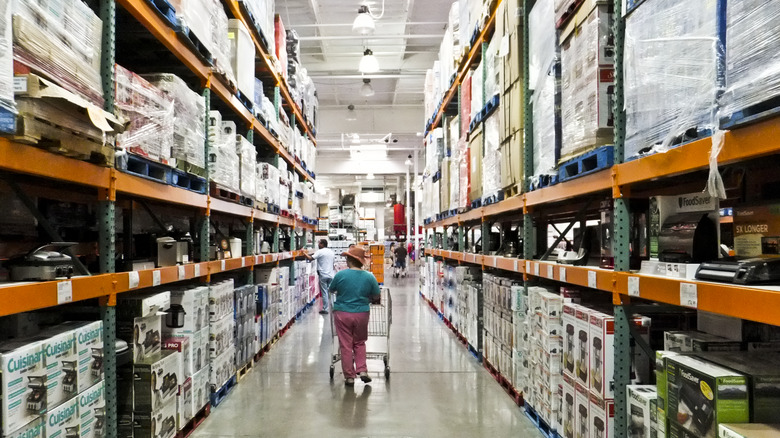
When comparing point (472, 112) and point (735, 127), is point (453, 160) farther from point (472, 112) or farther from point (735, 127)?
point (735, 127)

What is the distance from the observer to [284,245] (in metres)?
10.5

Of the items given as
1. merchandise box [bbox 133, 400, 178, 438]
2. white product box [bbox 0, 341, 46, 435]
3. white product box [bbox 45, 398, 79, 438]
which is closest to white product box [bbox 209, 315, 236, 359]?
merchandise box [bbox 133, 400, 178, 438]

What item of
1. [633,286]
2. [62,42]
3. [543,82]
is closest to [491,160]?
[543,82]

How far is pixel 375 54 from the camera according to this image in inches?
554

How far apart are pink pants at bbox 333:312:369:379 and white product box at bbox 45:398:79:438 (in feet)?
11.2

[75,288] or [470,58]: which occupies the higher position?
[470,58]

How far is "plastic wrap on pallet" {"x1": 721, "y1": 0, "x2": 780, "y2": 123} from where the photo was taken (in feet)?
5.81

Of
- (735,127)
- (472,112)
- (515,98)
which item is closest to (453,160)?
(472,112)

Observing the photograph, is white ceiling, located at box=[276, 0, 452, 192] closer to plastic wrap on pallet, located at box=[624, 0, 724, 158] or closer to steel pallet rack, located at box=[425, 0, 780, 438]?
steel pallet rack, located at box=[425, 0, 780, 438]

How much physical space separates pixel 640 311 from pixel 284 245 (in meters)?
8.11

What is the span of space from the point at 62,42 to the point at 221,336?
11.1 ft

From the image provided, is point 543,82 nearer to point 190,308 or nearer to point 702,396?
point 702,396

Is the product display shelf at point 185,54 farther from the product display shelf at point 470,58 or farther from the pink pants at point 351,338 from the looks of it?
the product display shelf at point 470,58

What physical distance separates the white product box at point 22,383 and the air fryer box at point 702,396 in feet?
9.38
